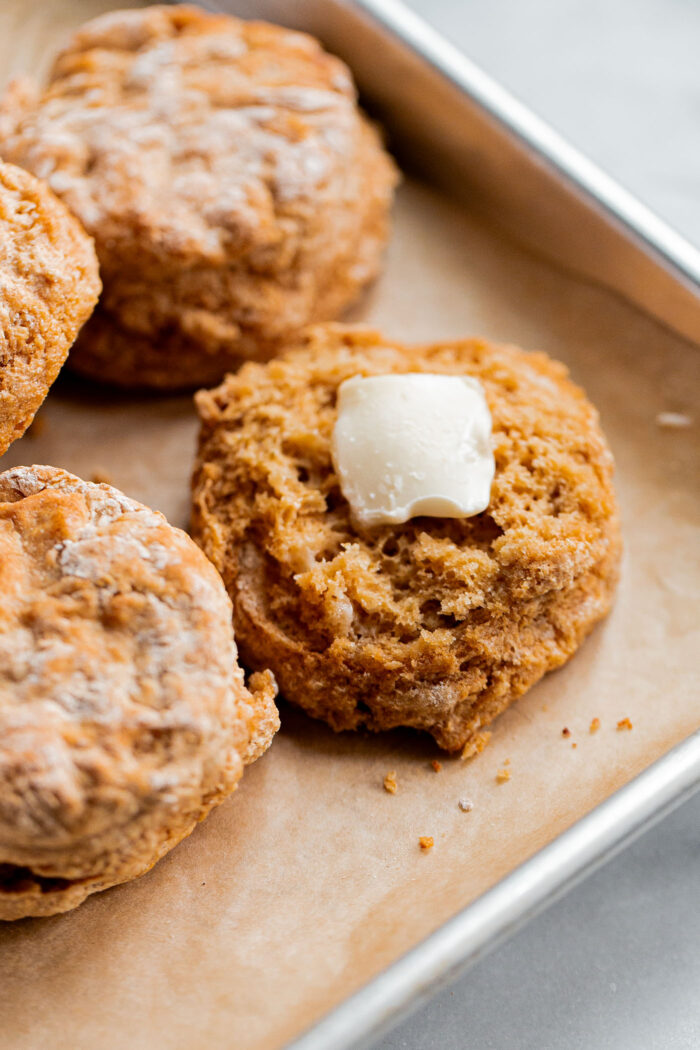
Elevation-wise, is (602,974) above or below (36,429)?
above

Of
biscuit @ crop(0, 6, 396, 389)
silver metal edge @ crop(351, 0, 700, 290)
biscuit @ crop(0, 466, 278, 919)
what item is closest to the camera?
biscuit @ crop(0, 466, 278, 919)

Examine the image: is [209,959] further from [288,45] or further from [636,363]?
[288,45]

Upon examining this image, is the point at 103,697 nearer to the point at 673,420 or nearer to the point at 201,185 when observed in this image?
the point at 201,185

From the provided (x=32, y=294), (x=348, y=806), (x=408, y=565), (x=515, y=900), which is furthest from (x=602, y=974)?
(x=32, y=294)

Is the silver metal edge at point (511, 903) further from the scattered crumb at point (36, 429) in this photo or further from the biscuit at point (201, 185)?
the scattered crumb at point (36, 429)

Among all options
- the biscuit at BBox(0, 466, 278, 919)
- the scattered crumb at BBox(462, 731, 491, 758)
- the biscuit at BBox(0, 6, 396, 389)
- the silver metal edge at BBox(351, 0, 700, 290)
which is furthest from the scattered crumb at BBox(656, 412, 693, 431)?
the biscuit at BBox(0, 466, 278, 919)

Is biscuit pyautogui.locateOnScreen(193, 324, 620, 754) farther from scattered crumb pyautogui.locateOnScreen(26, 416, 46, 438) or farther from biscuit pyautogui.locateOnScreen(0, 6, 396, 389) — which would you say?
scattered crumb pyautogui.locateOnScreen(26, 416, 46, 438)

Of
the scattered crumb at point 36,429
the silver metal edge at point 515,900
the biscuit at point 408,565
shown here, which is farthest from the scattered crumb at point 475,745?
the scattered crumb at point 36,429
